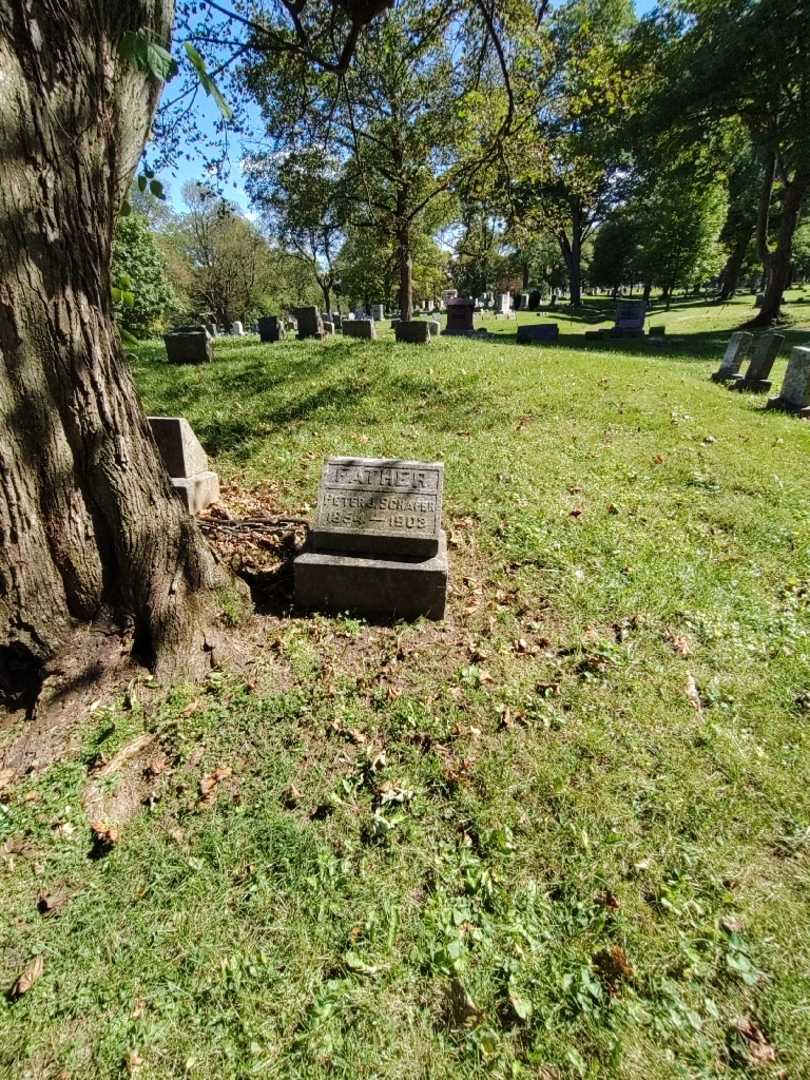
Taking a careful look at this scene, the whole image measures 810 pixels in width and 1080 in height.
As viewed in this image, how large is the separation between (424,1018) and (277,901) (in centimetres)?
77

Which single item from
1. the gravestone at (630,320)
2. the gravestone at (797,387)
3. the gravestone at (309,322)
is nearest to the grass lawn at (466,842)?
the gravestone at (797,387)

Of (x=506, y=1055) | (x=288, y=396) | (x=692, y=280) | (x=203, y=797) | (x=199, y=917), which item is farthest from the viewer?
(x=692, y=280)

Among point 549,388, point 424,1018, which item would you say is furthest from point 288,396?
point 424,1018

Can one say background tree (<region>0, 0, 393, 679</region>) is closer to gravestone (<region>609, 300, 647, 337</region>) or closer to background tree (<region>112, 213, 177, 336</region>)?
gravestone (<region>609, 300, 647, 337</region>)

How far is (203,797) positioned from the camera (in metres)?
2.65

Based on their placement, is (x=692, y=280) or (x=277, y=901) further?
(x=692, y=280)

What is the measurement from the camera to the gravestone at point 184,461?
524 cm

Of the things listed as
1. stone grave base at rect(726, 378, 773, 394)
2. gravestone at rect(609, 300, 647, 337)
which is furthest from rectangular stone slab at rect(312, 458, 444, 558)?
gravestone at rect(609, 300, 647, 337)

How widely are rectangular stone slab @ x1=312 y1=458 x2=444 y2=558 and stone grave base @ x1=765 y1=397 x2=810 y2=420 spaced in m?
7.82

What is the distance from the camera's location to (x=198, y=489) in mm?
5383

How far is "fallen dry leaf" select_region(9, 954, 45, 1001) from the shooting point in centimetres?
192

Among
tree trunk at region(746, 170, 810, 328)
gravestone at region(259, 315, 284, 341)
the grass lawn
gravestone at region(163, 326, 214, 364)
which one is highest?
tree trunk at region(746, 170, 810, 328)

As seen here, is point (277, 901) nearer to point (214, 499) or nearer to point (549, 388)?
point (214, 499)

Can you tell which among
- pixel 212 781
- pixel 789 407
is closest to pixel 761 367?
→ pixel 789 407
